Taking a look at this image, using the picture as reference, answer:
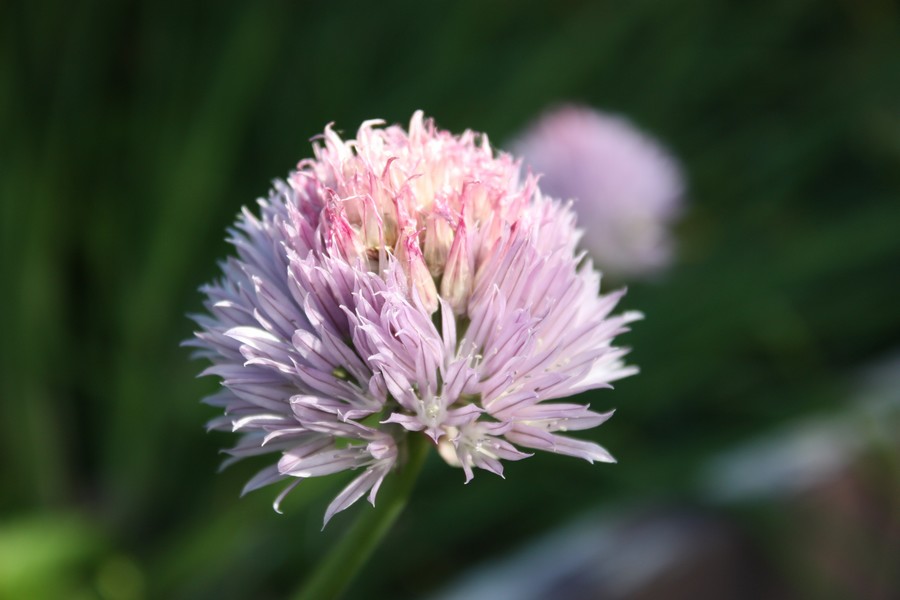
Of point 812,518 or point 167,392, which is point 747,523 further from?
point 167,392


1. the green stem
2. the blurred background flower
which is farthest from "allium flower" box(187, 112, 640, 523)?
the blurred background flower

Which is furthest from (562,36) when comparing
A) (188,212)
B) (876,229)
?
(188,212)

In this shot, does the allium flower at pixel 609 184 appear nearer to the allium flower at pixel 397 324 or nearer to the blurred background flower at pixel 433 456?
the blurred background flower at pixel 433 456

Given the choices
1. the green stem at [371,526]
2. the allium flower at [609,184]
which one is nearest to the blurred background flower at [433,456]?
the allium flower at [609,184]

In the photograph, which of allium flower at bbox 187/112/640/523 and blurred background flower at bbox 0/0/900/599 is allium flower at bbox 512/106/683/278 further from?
allium flower at bbox 187/112/640/523

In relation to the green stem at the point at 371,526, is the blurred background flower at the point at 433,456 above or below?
above

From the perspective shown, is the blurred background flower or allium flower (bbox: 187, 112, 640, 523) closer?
allium flower (bbox: 187, 112, 640, 523)

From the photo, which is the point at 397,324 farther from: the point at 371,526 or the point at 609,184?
the point at 609,184
